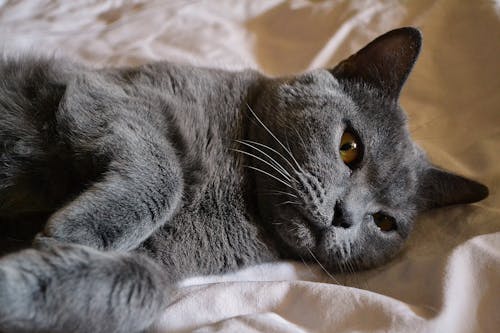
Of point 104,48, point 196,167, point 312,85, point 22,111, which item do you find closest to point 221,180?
point 196,167

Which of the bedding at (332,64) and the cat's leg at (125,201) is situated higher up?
the cat's leg at (125,201)

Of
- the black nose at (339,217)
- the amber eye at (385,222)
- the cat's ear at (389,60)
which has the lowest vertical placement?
the amber eye at (385,222)

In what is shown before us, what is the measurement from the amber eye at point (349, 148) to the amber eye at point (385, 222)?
0.18 meters

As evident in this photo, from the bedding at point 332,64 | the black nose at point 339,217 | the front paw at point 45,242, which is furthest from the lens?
the black nose at point 339,217

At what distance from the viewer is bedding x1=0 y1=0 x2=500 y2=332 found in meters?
0.91

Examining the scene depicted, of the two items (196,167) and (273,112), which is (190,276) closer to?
(196,167)

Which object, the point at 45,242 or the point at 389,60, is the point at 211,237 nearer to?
the point at 45,242

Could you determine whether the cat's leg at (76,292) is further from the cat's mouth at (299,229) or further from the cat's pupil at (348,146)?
the cat's pupil at (348,146)

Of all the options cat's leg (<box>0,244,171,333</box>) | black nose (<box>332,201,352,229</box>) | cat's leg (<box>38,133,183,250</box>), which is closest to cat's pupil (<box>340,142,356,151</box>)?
black nose (<box>332,201,352,229</box>)

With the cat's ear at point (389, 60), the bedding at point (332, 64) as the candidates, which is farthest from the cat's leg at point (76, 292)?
the cat's ear at point (389, 60)

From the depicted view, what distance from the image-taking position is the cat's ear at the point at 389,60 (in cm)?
115

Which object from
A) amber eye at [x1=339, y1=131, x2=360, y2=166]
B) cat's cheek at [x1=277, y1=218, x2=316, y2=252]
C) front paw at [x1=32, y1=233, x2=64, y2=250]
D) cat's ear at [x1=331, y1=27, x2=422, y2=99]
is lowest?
cat's cheek at [x1=277, y1=218, x2=316, y2=252]

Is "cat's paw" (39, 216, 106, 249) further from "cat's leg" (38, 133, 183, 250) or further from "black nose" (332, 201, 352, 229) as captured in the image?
"black nose" (332, 201, 352, 229)

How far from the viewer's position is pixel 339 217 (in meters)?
1.02
